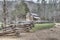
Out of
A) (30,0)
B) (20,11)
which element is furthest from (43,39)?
(30,0)

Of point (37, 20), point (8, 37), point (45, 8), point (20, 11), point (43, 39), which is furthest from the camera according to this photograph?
point (45, 8)

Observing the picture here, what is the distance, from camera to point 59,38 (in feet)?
20.6

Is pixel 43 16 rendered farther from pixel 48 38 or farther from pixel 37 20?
pixel 48 38

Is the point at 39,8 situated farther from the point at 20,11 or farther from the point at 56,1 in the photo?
the point at 20,11

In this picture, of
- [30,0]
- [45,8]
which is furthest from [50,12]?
[30,0]

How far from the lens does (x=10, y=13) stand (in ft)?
41.9

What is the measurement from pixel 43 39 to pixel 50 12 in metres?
8.79

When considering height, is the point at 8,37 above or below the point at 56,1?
below

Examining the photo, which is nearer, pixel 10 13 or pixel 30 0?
pixel 10 13

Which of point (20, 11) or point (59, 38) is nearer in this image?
point (59, 38)

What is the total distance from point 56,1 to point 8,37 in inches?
375

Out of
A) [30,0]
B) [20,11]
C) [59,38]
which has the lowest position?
[59,38]

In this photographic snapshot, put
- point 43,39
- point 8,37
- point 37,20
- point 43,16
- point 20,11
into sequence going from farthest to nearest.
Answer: point 43,16 → point 37,20 → point 20,11 → point 8,37 → point 43,39

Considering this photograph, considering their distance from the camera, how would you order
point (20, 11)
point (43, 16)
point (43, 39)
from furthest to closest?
point (43, 16), point (20, 11), point (43, 39)
